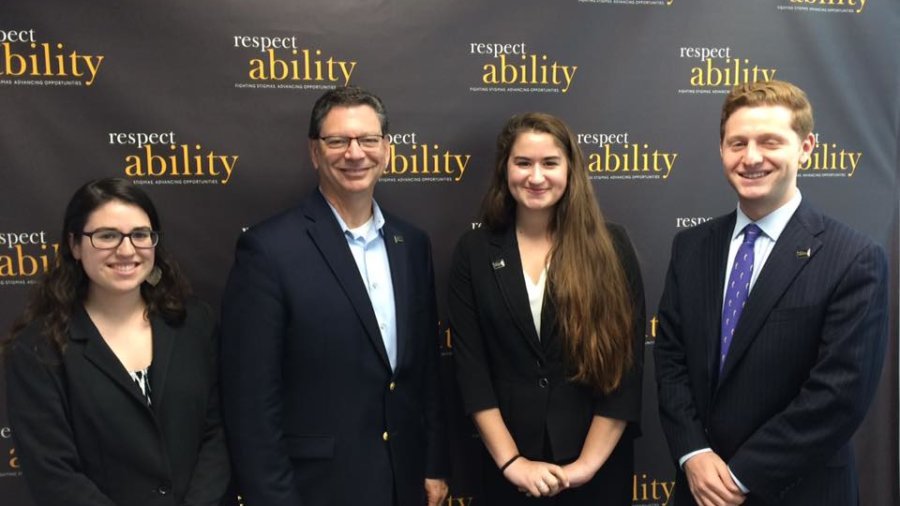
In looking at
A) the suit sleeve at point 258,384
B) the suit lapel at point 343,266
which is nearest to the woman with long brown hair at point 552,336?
the suit lapel at point 343,266

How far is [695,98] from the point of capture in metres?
2.83

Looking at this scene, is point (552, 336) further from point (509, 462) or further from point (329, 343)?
point (329, 343)

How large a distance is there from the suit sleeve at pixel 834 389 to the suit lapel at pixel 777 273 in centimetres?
11

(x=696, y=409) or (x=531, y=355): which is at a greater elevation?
(x=531, y=355)

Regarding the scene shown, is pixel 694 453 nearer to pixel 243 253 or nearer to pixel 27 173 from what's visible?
pixel 243 253

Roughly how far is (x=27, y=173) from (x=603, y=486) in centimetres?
223

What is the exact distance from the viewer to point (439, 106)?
8.71 ft

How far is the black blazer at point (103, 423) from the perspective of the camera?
5.83 ft

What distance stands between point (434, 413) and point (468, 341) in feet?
0.93

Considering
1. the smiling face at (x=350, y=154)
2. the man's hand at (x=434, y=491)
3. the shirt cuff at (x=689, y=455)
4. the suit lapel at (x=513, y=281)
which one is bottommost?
the man's hand at (x=434, y=491)

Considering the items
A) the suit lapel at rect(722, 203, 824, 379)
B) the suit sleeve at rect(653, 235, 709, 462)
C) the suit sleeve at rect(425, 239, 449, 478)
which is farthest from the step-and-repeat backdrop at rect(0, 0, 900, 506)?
the suit lapel at rect(722, 203, 824, 379)

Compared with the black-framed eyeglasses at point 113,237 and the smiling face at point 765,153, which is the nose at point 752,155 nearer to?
the smiling face at point 765,153

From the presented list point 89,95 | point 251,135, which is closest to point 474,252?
point 251,135

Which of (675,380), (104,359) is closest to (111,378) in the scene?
(104,359)
